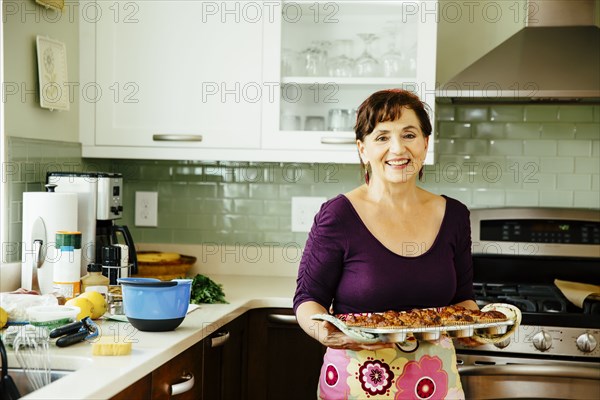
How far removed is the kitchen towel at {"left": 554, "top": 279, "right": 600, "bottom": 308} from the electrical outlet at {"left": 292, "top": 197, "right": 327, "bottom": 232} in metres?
0.96

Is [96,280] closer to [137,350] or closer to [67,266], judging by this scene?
[67,266]

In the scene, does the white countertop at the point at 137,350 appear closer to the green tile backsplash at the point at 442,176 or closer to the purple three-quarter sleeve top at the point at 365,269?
the purple three-quarter sleeve top at the point at 365,269

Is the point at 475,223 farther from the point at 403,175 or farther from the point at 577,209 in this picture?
the point at 403,175

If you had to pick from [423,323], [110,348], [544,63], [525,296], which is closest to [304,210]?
[525,296]

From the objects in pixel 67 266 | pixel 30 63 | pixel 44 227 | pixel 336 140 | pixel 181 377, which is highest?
pixel 30 63

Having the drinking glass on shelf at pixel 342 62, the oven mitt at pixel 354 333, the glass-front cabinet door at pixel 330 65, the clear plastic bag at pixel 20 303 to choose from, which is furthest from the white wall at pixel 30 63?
the oven mitt at pixel 354 333

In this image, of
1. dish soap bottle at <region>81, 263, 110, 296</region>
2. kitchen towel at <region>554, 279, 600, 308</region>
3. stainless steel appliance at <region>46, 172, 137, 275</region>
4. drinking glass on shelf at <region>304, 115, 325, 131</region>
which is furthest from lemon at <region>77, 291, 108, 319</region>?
kitchen towel at <region>554, 279, 600, 308</region>


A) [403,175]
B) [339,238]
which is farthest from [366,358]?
[403,175]

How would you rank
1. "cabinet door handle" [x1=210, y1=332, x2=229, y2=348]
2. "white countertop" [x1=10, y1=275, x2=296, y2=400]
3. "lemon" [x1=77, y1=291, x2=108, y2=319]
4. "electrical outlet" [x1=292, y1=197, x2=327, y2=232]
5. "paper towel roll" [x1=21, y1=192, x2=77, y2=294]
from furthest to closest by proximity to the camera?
"electrical outlet" [x1=292, y1=197, x2=327, y2=232]
"paper towel roll" [x1=21, y1=192, x2=77, y2=294]
"cabinet door handle" [x1=210, y1=332, x2=229, y2=348]
"lemon" [x1=77, y1=291, x2=108, y2=319]
"white countertop" [x1=10, y1=275, x2=296, y2=400]

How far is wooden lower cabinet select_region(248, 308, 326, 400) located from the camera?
2635mm

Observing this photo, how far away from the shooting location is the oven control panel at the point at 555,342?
2.45m

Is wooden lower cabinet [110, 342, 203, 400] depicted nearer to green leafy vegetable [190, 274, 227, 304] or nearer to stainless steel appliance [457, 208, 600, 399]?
green leafy vegetable [190, 274, 227, 304]

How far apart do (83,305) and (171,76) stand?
113 cm

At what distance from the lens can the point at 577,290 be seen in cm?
272
